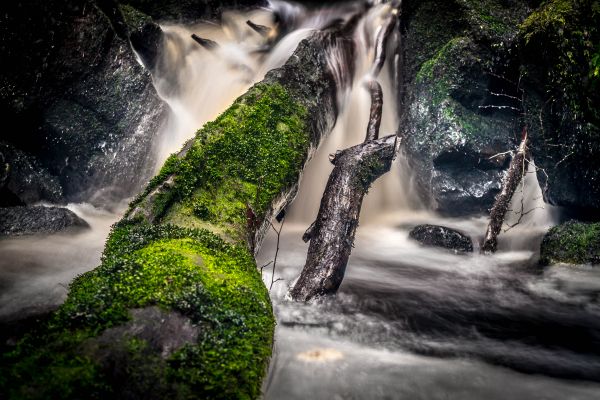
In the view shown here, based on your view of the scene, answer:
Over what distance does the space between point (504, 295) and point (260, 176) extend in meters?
3.89

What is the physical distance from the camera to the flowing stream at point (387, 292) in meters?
3.50

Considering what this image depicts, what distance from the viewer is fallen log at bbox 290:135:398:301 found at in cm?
483

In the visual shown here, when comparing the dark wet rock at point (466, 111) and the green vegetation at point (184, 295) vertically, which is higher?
A: the dark wet rock at point (466, 111)

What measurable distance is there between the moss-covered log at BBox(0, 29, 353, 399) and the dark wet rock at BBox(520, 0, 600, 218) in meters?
4.79

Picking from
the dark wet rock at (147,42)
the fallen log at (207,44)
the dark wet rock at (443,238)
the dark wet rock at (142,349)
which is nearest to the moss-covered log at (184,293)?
the dark wet rock at (142,349)

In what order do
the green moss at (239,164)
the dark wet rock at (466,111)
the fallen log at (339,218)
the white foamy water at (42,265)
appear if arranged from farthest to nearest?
the dark wet rock at (466,111)
the fallen log at (339,218)
the white foamy water at (42,265)
the green moss at (239,164)

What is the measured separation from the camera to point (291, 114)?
19.1ft

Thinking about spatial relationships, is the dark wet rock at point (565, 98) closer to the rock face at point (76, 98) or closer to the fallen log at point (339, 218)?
the fallen log at point (339, 218)

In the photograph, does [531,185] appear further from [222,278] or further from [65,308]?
[65,308]

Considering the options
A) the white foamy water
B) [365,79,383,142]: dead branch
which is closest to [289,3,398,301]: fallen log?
[365,79,383,142]: dead branch

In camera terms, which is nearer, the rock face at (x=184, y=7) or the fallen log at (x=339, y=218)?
the fallen log at (x=339, y=218)

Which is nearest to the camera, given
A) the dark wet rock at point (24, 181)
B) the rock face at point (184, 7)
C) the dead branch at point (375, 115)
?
the dead branch at point (375, 115)

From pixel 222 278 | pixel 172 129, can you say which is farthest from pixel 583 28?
pixel 172 129

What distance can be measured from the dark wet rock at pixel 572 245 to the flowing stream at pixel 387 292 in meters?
0.20
